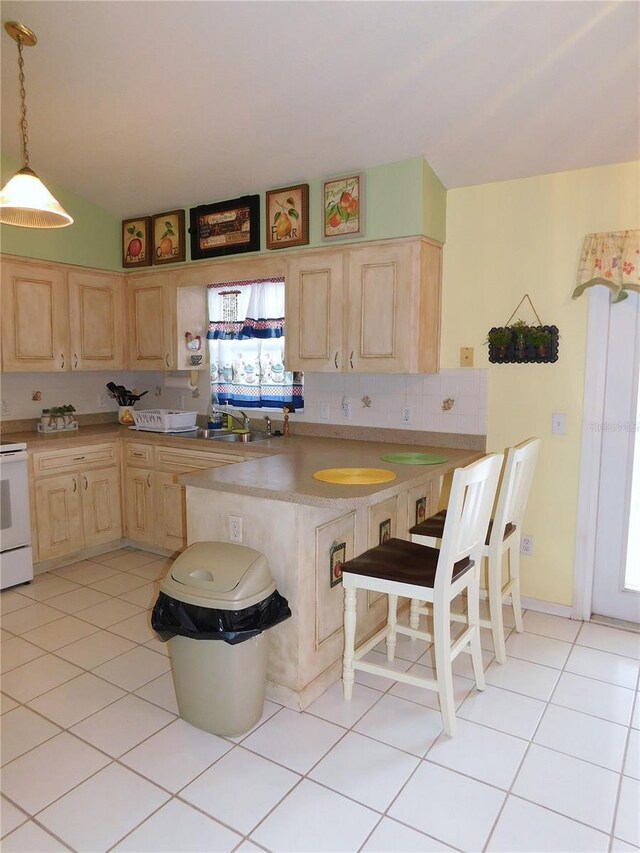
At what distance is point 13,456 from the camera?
11.8 feet

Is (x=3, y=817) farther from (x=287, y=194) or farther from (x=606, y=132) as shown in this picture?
(x=606, y=132)

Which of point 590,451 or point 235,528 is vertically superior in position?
point 590,451

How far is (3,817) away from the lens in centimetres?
184

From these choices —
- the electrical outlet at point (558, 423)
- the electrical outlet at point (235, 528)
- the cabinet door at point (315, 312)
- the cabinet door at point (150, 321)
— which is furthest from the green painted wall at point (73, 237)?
the electrical outlet at point (558, 423)

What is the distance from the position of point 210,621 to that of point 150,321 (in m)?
3.00

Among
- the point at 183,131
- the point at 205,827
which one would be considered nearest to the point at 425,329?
the point at 183,131

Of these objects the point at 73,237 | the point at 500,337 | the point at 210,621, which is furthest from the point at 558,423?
the point at 73,237

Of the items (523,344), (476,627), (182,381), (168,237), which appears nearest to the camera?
(476,627)

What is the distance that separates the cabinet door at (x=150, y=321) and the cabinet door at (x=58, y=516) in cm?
108

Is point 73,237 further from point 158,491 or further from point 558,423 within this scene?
point 558,423

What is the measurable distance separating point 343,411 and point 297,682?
192cm

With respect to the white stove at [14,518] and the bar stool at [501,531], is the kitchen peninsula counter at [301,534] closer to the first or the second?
the bar stool at [501,531]

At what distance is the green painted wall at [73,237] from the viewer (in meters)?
3.88

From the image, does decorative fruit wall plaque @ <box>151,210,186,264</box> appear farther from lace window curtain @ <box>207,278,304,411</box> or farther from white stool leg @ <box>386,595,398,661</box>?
white stool leg @ <box>386,595,398,661</box>
